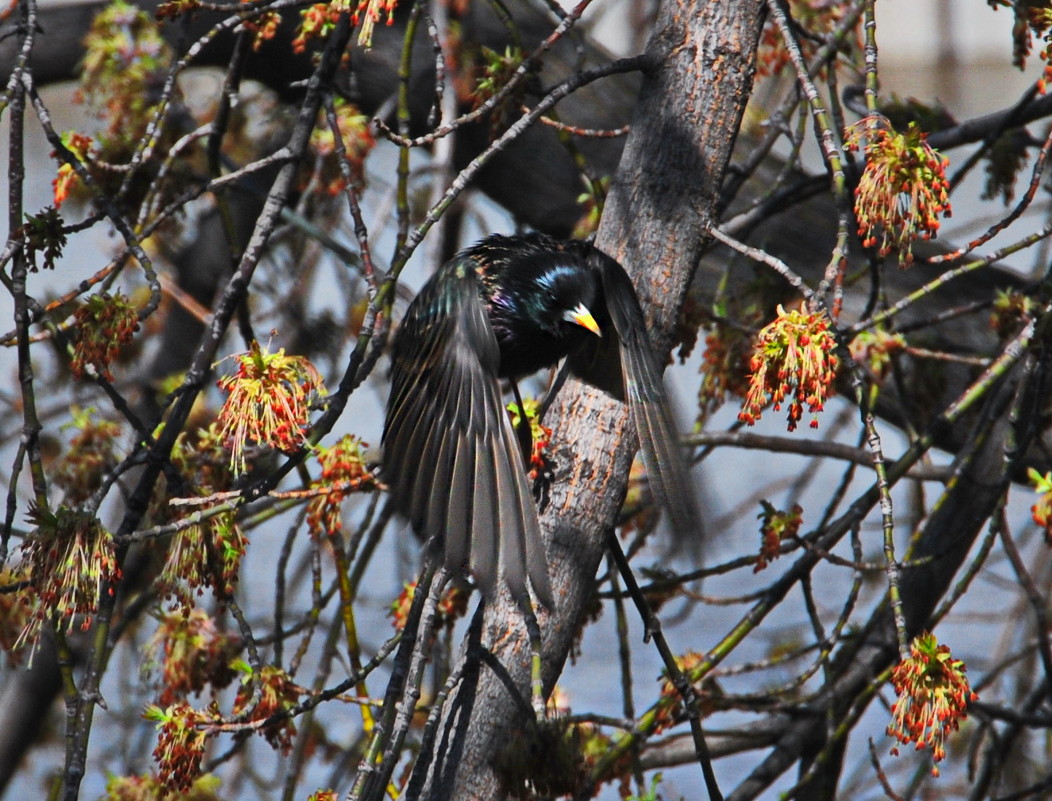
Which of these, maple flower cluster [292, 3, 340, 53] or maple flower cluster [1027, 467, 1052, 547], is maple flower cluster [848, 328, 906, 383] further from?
maple flower cluster [292, 3, 340, 53]

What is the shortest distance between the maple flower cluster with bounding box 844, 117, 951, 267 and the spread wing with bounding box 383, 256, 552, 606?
0.53 meters

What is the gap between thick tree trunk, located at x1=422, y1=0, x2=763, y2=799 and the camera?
5.80ft

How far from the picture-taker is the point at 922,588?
2.61 metres

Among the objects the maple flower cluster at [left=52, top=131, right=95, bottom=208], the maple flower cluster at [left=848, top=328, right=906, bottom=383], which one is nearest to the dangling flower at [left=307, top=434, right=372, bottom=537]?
the maple flower cluster at [left=52, top=131, right=95, bottom=208]

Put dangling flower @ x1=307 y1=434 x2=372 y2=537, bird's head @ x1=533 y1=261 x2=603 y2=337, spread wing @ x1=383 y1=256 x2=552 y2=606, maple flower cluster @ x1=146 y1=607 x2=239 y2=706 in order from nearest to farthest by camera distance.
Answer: spread wing @ x1=383 y1=256 x2=552 y2=606 < dangling flower @ x1=307 y1=434 x2=372 y2=537 < bird's head @ x1=533 y1=261 x2=603 y2=337 < maple flower cluster @ x1=146 y1=607 x2=239 y2=706

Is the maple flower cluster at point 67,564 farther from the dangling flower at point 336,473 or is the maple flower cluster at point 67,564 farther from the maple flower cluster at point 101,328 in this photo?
the dangling flower at point 336,473

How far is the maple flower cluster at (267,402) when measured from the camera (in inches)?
63.7

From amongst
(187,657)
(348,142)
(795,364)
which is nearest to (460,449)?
(795,364)

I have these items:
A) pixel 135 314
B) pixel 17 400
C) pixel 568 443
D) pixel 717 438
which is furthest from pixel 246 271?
pixel 17 400

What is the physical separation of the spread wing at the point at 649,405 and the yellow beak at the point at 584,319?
0.09m

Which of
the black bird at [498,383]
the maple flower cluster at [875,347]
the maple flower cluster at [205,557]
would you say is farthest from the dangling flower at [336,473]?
the maple flower cluster at [875,347]

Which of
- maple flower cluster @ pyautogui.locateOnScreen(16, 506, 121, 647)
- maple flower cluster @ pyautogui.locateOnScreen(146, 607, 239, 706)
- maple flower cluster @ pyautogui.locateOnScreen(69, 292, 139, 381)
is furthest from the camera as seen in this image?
maple flower cluster @ pyautogui.locateOnScreen(146, 607, 239, 706)

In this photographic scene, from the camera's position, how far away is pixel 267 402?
64.1 inches

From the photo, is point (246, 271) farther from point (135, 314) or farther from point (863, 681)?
point (863, 681)
